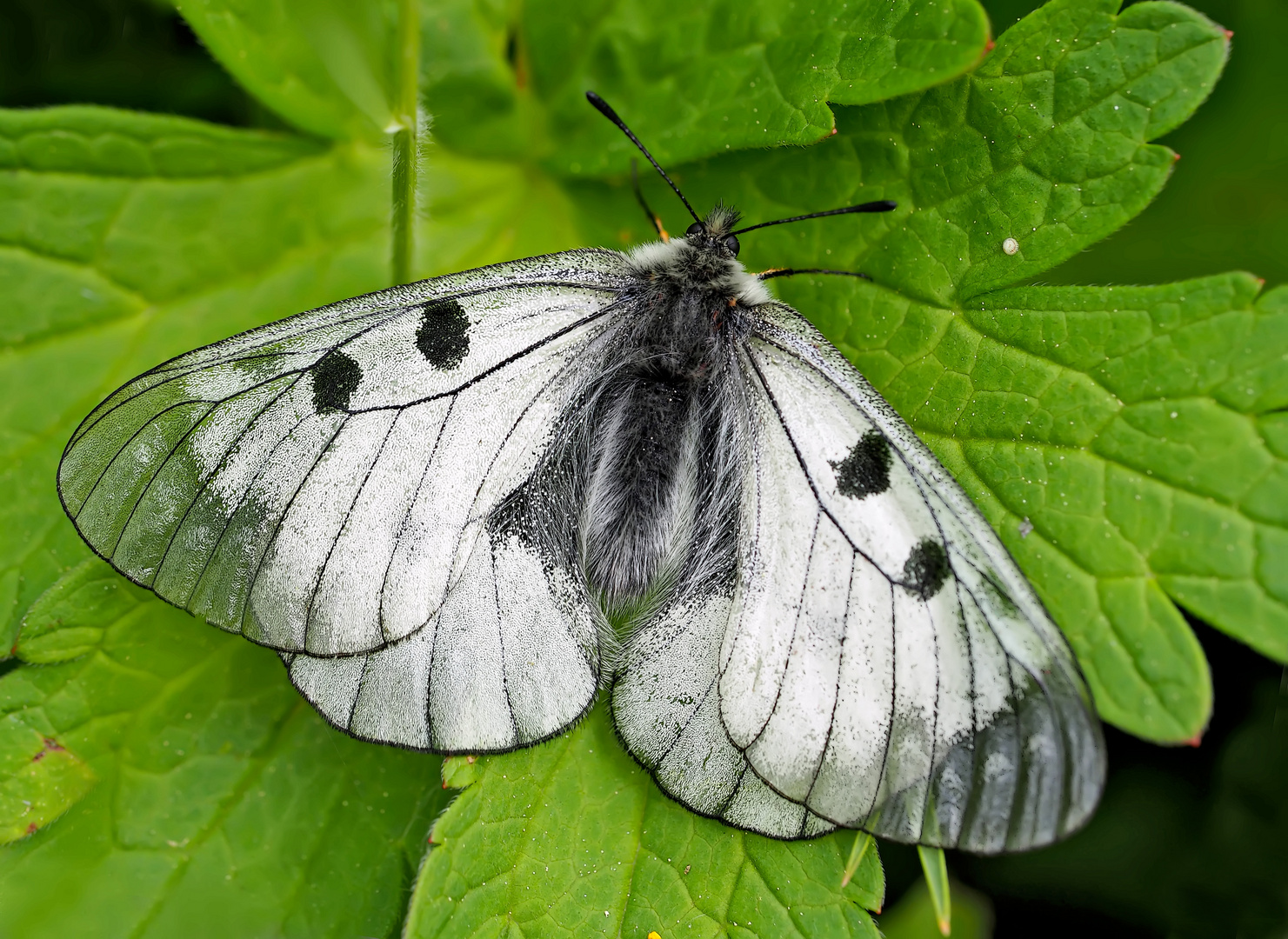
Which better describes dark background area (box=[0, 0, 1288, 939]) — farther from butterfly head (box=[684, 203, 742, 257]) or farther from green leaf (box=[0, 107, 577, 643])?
butterfly head (box=[684, 203, 742, 257])

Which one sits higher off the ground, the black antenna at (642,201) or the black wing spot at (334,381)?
the black antenna at (642,201)

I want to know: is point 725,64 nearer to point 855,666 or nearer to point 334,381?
point 334,381

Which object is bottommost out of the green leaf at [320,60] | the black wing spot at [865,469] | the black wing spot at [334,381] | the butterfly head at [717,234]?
the black wing spot at [865,469]

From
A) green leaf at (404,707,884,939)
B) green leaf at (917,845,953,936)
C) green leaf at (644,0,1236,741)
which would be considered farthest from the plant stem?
green leaf at (917,845,953,936)

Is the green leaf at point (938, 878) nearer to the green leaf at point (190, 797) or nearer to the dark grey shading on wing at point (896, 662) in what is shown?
the dark grey shading on wing at point (896, 662)

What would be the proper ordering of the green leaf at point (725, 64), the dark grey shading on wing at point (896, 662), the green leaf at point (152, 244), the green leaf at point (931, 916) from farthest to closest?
the green leaf at point (931, 916) → the green leaf at point (152, 244) → the green leaf at point (725, 64) → the dark grey shading on wing at point (896, 662)

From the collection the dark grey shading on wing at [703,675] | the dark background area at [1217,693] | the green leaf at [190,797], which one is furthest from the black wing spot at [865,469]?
the green leaf at [190,797]
